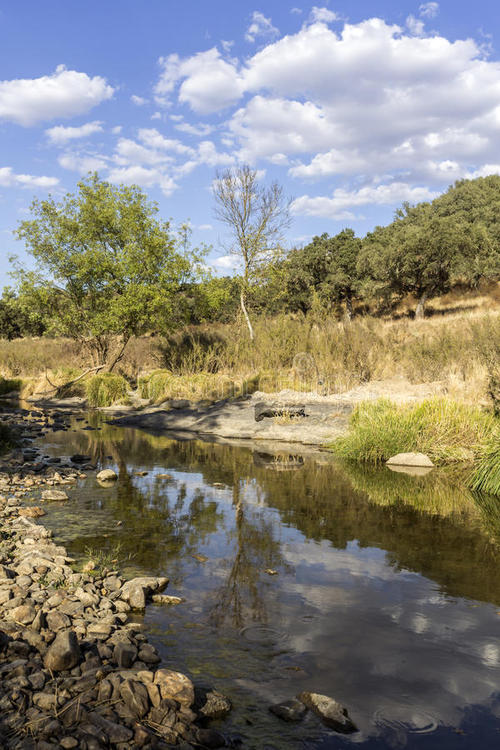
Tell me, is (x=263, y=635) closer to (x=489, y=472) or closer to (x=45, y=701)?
(x=45, y=701)

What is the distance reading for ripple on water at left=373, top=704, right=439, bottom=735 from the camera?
3191 mm

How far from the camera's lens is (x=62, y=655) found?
3.41 meters

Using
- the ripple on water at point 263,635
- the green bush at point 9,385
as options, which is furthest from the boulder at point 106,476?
the green bush at point 9,385

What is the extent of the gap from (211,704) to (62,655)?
3.16 feet

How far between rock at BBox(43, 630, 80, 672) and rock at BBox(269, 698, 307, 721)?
1.25 meters

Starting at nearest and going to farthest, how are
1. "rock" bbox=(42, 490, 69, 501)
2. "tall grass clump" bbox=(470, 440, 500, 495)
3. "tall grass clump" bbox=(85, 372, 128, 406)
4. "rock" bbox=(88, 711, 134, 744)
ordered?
"rock" bbox=(88, 711, 134, 744)
"rock" bbox=(42, 490, 69, 501)
"tall grass clump" bbox=(470, 440, 500, 495)
"tall grass clump" bbox=(85, 372, 128, 406)

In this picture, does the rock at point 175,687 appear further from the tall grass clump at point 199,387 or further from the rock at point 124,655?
the tall grass clump at point 199,387

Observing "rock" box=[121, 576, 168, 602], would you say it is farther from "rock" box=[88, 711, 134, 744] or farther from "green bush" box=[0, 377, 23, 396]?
"green bush" box=[0, 377, 23, 396]

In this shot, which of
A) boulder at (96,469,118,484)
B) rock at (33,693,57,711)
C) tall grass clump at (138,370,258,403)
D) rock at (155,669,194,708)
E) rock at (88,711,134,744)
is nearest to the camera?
rock at (88,711,134,744)

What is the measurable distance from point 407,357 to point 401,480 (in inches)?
360

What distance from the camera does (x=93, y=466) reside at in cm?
1041

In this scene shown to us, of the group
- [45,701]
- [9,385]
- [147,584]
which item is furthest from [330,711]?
[9,385]

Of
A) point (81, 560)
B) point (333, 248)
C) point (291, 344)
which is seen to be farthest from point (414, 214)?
point (81, 560)

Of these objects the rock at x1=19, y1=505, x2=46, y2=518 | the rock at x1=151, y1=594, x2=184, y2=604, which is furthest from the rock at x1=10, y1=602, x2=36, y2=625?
the rock at x1=19, y1=505, x2=46, y2=518
